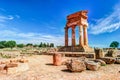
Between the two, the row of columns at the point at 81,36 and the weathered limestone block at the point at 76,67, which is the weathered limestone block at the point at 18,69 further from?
the row of columns at the point at 81,36

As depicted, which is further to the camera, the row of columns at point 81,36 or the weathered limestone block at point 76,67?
the row of columns at point 81,36

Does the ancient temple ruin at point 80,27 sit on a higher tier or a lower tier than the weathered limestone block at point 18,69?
higher

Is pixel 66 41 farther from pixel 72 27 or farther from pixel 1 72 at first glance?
pixel 1 72

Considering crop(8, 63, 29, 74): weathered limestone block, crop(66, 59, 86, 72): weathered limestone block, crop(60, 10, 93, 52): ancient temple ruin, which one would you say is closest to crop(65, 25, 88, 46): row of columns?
crop(60, 10, 93, 52): ancient temple ruin

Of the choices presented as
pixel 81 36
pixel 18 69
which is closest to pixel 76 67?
pixel 18 69

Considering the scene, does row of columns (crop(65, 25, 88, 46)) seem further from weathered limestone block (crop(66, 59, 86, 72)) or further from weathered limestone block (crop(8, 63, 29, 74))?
weathered limestone block (crop(8, 63, 29, 74))

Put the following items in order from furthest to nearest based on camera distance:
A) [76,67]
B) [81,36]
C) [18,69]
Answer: [81,36] < [18,69] < [76,67]

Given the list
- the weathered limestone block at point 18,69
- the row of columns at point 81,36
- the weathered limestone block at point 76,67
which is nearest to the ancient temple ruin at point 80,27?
the row of columns at point 81,36

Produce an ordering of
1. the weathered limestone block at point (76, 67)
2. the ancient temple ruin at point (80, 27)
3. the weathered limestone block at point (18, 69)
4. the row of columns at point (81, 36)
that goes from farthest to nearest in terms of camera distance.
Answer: the row of columns at point (81, 36) → the ancient temple ruin at point (80, 27) → the weathered limestone block at point (76, 67) → the weathered limestone block at point (18, 69)

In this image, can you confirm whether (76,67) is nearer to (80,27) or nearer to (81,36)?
(81,36)

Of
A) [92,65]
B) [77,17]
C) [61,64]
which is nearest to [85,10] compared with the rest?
[77,17]

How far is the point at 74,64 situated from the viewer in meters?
8.21

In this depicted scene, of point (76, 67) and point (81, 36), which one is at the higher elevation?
point (81, 36)

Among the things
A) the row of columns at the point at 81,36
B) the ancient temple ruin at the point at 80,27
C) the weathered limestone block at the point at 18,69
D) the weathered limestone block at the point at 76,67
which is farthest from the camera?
the row of columns at the point at 81,36
